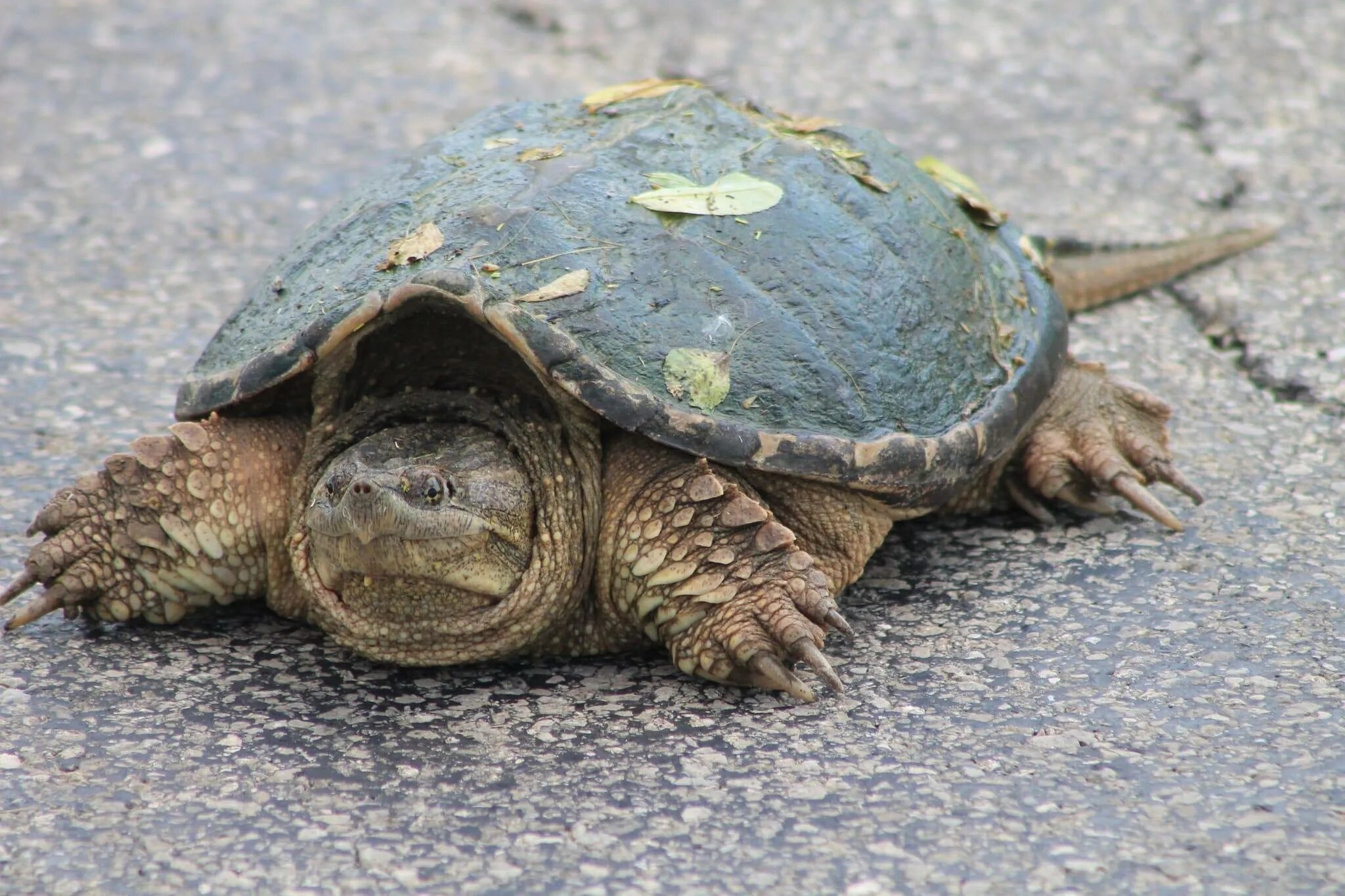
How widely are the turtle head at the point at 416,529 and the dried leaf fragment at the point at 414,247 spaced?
0.30 meters

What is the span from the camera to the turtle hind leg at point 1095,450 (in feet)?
10.8

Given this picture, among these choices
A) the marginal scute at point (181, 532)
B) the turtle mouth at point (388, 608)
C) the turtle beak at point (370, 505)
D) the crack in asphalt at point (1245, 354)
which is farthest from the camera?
the crack in asphalt at point (1245, 354)

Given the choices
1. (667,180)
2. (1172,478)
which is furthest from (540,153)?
(1172,478)

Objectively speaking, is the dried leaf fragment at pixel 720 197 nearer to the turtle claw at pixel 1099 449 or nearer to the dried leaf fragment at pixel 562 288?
the dried leaf fragment at pixel 562 288

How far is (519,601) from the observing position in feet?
8.69

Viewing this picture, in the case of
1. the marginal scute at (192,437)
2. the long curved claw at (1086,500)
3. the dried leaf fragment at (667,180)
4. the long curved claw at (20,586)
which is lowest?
the long curved claw at (1086,500)

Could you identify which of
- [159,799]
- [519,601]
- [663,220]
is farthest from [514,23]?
[159,799]

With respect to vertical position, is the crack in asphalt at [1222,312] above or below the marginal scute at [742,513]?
below

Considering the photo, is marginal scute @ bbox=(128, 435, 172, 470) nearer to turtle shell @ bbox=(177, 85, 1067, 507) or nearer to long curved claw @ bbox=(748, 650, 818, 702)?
turtle shell @ bbox=(177, 85, 1067, 507)

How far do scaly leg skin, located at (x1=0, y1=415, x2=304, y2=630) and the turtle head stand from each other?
16 cm

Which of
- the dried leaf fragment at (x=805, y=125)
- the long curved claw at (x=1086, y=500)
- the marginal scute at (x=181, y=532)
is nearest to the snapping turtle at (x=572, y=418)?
the marginal scute at (x=181, y=532)

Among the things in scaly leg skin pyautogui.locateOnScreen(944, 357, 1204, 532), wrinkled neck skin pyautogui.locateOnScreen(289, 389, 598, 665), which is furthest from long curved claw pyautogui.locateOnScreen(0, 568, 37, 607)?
scaly leg skin pyautogui.locateOnScreen(944, 357, 1204, 532)

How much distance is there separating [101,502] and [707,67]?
364cm

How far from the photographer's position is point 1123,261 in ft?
14.5
